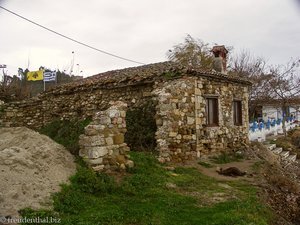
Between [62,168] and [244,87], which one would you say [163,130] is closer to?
[62,168]

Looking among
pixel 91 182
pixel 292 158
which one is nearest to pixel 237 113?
pixel 292 158

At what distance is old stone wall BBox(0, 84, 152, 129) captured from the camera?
38.8ft

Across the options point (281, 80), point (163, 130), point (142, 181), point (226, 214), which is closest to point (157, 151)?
point (163, 130)

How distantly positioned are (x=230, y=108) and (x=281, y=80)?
581 inches

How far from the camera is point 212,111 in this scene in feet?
41.9

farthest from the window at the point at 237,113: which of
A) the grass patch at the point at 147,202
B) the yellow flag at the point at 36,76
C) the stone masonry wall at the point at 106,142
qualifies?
the yellow flag at the point at 36,76

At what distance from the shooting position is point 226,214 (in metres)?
5.71

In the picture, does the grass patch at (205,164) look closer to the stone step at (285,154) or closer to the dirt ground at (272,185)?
the dirt ground at (272,185)

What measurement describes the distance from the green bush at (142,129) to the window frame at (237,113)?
191 inches

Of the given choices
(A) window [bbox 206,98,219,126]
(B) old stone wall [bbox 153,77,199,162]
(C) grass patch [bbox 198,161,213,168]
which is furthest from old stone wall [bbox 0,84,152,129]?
(C) grass patch [bbox 198,161,213,168]

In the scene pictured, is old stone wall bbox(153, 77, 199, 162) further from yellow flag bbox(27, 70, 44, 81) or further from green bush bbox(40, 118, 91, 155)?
yellow flag bbox(27, 70, 44, 81)

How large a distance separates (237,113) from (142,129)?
561 centimetres

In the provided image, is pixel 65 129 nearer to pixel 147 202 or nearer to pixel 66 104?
pixel 66 104

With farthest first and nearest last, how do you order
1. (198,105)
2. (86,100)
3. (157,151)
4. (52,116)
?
(52,116)
(86,100)
(198,105)
(157,151)
